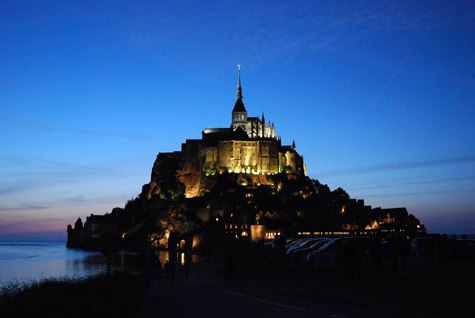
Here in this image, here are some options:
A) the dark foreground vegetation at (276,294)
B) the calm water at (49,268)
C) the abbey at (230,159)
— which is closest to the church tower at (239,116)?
the abbey at (230,159)

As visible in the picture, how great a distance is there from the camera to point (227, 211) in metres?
84.1

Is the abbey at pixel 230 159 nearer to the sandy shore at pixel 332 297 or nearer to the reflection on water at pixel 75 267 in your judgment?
the reflection on water at pixel 75 267

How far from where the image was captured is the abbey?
106m

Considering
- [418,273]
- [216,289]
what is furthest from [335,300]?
[418,273]

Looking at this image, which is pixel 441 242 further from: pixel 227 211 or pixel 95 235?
pixel 95 235

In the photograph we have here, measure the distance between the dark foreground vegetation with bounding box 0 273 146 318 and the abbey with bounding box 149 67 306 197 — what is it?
89.1 metres

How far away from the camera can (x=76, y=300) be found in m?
11.7

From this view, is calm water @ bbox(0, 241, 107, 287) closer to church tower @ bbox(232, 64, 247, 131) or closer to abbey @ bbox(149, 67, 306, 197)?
abbey @ bbox(149, 67, 306, 197)

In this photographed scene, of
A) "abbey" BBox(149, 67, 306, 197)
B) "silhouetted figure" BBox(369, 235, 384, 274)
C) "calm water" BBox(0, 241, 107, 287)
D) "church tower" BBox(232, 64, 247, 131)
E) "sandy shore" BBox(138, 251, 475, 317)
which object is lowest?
"calm water" BBox(0, 241, 107, 287)

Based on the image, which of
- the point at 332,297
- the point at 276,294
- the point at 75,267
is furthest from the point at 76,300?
the point at 75,267

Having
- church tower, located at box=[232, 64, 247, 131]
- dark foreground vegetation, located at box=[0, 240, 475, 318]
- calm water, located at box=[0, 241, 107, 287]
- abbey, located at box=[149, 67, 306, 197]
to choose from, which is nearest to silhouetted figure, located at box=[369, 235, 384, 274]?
dark foreground vegetation, located at box=[0, 240, 475, 318]

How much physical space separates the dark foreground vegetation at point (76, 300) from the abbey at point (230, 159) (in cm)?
8912

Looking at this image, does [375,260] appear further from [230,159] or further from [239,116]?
[239,116]

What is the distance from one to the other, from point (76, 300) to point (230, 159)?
94367 mm
